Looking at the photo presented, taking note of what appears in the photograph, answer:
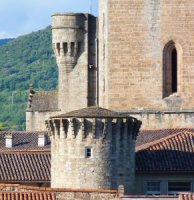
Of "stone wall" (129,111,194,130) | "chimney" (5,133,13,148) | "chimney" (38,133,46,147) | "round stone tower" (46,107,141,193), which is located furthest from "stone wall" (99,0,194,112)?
"round stone tower" (46,107,141,193)

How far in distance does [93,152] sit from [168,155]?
5.40 m

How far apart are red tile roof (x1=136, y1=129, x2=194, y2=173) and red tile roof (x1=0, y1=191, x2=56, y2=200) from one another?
843cm

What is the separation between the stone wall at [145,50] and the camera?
307ft

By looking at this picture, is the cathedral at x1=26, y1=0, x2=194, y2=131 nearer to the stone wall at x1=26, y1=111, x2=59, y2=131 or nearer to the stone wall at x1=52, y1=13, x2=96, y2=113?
the stone wall at x1=52, y1=13, x2=96, y2=113

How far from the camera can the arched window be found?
9400 centimetres

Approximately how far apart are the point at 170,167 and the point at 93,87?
2502 cm

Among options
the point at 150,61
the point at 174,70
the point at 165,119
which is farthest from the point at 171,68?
the point at 165,119

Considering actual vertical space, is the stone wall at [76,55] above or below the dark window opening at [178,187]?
above

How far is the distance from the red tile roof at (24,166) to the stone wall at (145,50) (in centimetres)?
1076

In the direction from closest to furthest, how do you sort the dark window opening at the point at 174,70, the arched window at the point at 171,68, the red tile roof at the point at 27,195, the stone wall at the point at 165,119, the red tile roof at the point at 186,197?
the red tile roof at the point at 186,197, the red tile roof at the point at 27,195, the stone wall at the point at 165,119, the arched window at the point at 171,68, the dark window opening at the point at 174,70

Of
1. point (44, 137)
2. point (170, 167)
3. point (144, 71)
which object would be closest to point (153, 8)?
point (144, 71)

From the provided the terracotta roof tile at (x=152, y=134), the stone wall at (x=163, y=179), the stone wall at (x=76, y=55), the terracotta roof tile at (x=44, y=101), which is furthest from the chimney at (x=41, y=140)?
the stone wall at (x=163, y=179)

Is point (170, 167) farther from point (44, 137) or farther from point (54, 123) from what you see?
point (44, 137)

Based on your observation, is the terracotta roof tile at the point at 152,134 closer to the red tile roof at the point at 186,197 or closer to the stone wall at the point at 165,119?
the stone wall at the point at 165,119
